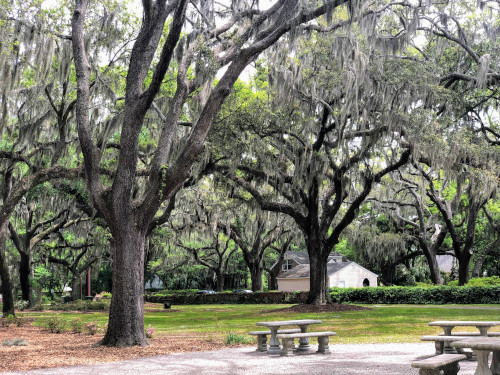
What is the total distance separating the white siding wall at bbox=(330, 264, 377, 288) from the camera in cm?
4619

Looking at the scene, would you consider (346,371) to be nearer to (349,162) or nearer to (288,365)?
(288,365)

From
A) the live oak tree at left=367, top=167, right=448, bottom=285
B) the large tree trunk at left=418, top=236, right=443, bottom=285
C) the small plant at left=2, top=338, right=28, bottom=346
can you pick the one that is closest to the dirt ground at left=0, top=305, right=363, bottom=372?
the small plant at left=2, top=338, right=28, bottom=346

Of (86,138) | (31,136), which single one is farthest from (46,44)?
(31,136)

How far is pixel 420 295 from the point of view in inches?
1196

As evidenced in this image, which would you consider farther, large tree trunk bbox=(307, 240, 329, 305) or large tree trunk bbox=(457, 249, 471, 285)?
large tree trunk bbox=(457, 249, 471, 285)

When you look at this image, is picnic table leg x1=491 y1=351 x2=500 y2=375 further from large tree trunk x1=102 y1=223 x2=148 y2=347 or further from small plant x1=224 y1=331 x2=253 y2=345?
large tree trunk x1=102 y1=223 x2=148 y2=347

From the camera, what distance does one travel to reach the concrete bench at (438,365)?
5.41 meters

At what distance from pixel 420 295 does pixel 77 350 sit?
24.3m

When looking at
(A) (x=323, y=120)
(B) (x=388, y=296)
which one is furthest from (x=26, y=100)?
(B) (x=388, y=296)

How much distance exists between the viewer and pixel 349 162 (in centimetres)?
2008

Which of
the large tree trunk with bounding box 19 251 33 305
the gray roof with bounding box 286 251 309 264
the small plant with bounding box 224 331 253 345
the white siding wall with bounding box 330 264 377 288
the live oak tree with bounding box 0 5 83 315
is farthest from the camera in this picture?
the gray roof with bounding box 286 251 309 264

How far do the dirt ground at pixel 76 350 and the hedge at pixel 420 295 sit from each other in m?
19.9

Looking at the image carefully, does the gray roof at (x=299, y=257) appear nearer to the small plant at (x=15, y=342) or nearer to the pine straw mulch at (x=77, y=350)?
the pine straw mulch at (x=77, y=350)

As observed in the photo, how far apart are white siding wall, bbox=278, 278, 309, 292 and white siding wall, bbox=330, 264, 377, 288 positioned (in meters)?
2.24
